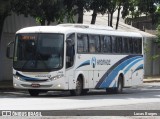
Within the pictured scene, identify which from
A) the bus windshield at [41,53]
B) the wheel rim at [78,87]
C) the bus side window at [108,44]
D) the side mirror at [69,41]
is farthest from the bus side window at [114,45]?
the bus windshield at [41,53]

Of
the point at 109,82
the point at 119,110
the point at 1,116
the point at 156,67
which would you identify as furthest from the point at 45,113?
the point at 156,67

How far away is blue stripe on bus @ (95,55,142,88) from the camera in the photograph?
30128 mm

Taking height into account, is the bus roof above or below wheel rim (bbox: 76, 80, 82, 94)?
above

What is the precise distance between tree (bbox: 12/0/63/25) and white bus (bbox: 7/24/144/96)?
9.85ft

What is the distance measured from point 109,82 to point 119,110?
1162cm

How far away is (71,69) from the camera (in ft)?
88.6

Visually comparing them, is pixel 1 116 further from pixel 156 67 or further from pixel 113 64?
pixel 156 67

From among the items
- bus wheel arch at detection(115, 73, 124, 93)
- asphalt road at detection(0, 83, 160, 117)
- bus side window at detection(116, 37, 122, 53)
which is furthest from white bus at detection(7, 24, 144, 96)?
asphalt road at detection(0, 83, 160, 117)

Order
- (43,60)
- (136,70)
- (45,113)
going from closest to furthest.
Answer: (45,113), (43,60), (136,70)

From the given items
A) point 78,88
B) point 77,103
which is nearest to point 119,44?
point 78,88

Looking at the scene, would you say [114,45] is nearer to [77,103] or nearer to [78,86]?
[78,86]

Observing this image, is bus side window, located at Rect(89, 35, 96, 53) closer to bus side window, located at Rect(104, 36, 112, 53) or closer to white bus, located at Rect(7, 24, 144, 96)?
white bus, located at Rect(7, 24, 144, 96)

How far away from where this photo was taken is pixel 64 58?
86.9 ft

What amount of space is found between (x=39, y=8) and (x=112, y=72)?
5.25 meters
